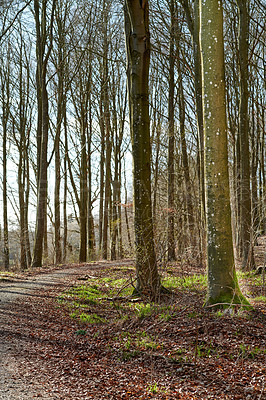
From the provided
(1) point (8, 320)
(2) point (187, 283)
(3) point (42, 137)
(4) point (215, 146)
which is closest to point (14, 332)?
(1) point (8, 320)

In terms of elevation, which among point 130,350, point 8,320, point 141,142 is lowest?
point 130,350

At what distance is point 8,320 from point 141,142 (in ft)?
14.3

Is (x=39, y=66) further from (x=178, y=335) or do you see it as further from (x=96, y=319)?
(x=178, y=335)

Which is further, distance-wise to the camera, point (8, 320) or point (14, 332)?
point (8, 320)

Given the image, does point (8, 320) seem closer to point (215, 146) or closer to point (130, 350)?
point (130, 350)

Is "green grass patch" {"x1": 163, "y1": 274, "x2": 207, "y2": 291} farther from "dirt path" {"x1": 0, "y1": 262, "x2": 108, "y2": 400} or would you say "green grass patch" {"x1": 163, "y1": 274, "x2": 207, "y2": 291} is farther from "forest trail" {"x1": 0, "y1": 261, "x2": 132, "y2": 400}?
"dirt path" {"x1": 0, "y1": 262, "x2": 108, "y2": 400}

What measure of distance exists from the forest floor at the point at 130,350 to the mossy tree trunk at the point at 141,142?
67cm

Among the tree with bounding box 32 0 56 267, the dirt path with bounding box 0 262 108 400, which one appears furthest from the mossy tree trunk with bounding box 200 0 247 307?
the tree with bounding box 32 0 56 267

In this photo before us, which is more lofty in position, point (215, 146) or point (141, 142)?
point (141, 142)

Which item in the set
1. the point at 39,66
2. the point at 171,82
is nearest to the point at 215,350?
the point at 171,82

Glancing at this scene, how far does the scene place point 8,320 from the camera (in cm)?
589

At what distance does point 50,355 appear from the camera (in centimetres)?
455

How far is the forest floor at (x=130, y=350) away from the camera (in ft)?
11.7

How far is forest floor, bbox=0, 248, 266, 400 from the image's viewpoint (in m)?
3.58
